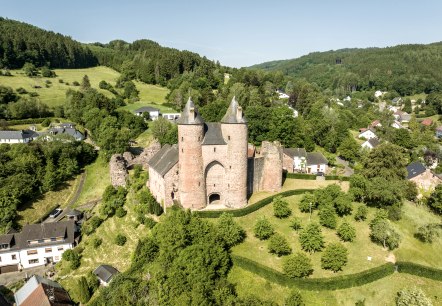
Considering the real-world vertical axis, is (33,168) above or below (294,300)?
above

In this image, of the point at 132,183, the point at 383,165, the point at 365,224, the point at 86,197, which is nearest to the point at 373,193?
the point at 365,224

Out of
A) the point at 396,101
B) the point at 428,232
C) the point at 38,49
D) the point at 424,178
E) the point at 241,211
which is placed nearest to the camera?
the point at 428,232

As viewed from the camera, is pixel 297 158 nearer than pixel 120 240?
No

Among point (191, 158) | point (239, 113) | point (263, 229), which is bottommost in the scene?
point (263, 229)

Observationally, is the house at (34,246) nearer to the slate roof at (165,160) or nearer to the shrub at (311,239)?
the slate roof at (165,160)

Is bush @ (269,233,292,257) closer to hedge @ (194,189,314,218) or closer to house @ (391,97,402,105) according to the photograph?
hedge @ (194,189,314,218)

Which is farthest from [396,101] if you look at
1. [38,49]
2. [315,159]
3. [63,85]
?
[38,49]

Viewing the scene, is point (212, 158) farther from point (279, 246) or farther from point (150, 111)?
point (150, 111)
